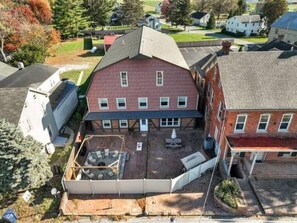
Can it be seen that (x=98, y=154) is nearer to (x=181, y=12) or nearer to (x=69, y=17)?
(x=69, y=17)

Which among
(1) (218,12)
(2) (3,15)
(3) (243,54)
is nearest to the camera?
(3) (243,54)

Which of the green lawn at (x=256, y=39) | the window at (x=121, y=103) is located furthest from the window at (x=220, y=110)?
the green lawn at (x=256, y=39)

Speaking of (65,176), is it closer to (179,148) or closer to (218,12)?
(179,148)

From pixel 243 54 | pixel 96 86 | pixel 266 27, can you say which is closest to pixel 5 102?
pixel 96 86

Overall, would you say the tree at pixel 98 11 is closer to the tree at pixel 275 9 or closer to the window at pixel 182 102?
the tree at pixel 275 9

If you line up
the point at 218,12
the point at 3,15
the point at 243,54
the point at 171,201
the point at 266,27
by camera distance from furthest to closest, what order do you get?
the point at 218,12 < the point at 266,27 < the point at 3,15 < the point at 243,54 < the point at 171,201

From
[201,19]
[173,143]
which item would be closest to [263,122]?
[173,143]
